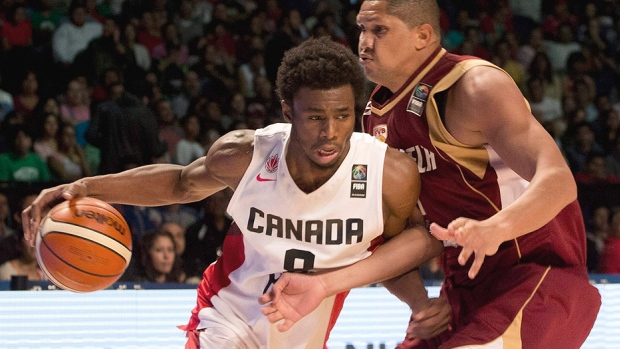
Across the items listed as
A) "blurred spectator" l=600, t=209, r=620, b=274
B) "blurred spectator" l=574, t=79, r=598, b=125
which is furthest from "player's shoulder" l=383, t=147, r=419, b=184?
"blurred spectator" l=574, t=79, r=598, b=125

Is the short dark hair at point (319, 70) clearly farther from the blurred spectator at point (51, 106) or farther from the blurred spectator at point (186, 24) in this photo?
the blurred spectator at point (186, 24)

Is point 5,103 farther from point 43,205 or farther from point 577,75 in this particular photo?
point 577,75

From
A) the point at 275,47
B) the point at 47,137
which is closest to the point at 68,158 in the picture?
the point at 47,137

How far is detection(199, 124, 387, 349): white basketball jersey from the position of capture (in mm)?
3168

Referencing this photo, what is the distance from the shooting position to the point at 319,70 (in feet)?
10.2

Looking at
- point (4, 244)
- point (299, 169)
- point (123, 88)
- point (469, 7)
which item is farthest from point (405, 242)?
point (469, 7)

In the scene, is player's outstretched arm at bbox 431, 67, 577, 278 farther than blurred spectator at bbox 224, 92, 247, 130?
No

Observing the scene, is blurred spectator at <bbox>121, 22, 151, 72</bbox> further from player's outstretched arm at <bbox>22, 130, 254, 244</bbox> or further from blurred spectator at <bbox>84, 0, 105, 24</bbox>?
player's outstretched arm at <bbox>22, 130, 254, 244</bbox>

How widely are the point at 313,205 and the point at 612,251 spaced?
4.76 m

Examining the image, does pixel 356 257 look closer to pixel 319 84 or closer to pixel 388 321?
pixel 319 84

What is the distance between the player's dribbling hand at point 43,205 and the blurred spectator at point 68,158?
399 centimetres

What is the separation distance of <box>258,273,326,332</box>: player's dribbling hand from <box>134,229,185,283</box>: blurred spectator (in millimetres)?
3106

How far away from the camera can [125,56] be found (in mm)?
8516

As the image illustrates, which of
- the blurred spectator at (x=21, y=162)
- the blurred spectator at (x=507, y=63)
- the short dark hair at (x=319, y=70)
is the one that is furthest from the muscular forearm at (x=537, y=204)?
the blurred spectator at (x=507, y=63)
